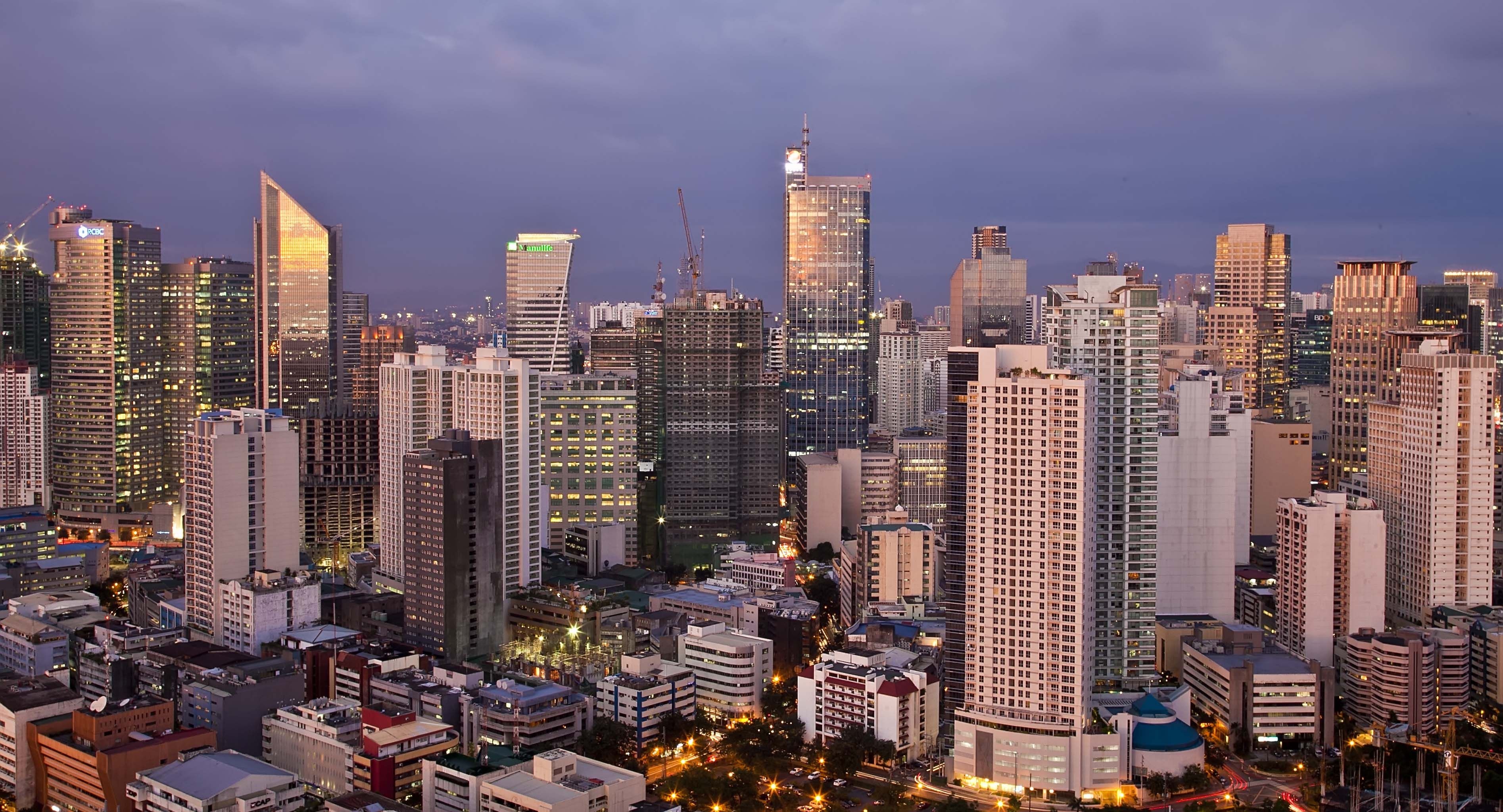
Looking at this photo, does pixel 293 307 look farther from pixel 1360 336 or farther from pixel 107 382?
pixel 1360 336

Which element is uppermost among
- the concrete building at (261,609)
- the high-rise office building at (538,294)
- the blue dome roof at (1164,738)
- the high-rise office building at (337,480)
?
the high-rise office building at (538,294)

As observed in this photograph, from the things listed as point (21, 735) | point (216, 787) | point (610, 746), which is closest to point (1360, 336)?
point (610, 746)

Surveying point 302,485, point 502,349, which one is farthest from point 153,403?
point 502,349

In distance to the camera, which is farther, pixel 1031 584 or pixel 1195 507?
pixel 1195 507

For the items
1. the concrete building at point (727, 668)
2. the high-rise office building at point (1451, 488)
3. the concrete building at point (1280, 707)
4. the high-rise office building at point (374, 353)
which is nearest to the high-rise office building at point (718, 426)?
the high-rise office building at point (374, 353)

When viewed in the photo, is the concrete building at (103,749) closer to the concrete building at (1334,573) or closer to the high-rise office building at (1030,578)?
the high-rise office building at (1030,578)

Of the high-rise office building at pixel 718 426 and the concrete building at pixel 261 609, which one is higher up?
the high-rise office building at pixel 718 426

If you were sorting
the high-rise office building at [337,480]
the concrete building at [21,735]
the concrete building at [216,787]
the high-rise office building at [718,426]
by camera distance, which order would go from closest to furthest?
the concrete building at [216,787] < the concrete building at [21,735] < the high-rise office building at [337,480] < the high-rise office building at [718,426]
